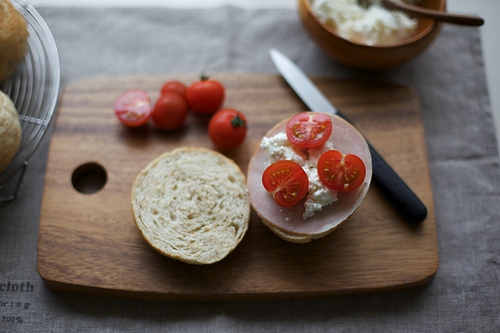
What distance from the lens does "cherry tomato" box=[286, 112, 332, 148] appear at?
2.72 meters

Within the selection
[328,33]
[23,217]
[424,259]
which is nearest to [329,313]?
[424,259]

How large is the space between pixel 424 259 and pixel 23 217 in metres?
2.67

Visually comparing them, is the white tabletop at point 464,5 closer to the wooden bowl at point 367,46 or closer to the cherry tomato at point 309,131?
the wooden bowl at point 367,46

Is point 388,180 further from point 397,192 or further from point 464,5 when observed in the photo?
point 464,5

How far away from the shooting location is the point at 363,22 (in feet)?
10.8

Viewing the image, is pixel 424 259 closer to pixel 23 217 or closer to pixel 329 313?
pixel 329 313

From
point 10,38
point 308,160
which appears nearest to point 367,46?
point 308,160

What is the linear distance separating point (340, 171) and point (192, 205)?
3.12 feet

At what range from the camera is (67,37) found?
376 centimetres

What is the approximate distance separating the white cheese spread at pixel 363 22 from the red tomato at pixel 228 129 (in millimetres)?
985

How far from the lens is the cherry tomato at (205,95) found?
3195mm

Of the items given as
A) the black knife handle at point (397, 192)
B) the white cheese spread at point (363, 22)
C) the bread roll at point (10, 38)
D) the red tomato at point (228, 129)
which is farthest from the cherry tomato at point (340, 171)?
the bread roll at point (10, 38)

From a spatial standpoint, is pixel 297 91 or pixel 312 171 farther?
pixel 297 91

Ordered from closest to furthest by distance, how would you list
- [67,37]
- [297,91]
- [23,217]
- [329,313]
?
[329,313] < [23,217] < [297,91] < [67,37]
